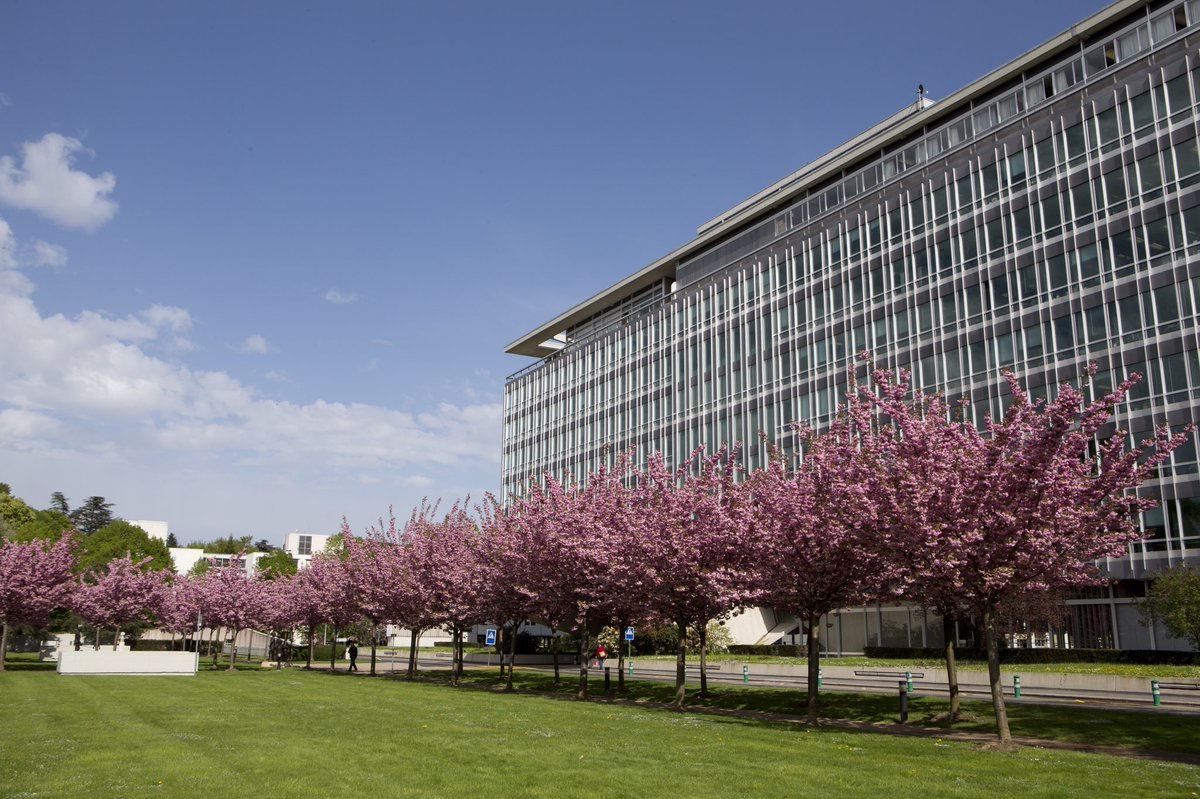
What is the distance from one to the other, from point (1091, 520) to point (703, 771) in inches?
425

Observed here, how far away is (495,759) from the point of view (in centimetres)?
1773

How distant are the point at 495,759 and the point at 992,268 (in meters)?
50.3

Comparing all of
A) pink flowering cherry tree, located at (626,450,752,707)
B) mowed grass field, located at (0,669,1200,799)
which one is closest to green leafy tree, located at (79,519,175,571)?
mowed grass field, located at (0,669,1200,799)

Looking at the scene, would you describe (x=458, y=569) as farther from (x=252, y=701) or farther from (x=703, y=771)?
(x=703, y=771)

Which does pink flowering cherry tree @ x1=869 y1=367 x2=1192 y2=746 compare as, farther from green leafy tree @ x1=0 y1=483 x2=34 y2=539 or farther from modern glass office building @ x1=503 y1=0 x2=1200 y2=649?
green leafy tree @ x1=0 y1=483 x2=34 y2=539

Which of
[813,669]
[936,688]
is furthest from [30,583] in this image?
[936,688]

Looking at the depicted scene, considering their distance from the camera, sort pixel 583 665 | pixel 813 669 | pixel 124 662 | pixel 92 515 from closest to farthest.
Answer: pixel 813 669, pixel 583 665, pixel 124 662, pixel 92 515

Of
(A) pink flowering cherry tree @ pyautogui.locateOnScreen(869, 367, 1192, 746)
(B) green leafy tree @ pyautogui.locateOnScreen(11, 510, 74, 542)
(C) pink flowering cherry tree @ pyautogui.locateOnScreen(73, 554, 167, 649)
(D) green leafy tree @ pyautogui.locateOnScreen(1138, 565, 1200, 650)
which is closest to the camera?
(A) pink flowering cherry tree @ pyautogui.locateOnScreen(869, 367, 1192, 746)

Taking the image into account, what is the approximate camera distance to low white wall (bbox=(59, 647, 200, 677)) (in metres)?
47.5

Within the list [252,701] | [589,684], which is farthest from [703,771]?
[589,684]

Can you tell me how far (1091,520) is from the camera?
69.8 feet

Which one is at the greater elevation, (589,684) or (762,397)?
(762,397)

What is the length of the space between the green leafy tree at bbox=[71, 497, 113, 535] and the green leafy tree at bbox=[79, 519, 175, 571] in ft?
266

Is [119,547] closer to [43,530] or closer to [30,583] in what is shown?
[43,530]
